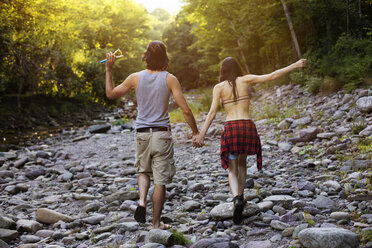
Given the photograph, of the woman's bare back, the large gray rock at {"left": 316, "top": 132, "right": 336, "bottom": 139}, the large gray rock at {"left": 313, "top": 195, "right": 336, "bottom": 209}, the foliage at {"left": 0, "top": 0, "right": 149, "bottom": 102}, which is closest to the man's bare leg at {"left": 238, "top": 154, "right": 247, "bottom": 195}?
the woman's bare back

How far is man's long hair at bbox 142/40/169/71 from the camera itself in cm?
365

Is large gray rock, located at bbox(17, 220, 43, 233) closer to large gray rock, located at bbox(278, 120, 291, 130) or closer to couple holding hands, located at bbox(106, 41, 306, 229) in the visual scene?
couple holding hands, located at bbox(106, 41, 306, 229)

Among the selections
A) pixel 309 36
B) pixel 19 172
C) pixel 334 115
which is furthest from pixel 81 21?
pixel 334 115

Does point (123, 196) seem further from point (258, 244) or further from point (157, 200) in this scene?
point (258, 244)

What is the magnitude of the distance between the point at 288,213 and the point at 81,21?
22.4 m

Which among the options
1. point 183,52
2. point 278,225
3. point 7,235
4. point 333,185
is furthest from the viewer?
point 183,52

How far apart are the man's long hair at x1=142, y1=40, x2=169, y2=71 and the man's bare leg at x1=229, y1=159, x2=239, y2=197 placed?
1.51 meters

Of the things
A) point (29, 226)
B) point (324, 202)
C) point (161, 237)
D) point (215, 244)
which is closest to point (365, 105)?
point (324, 202)

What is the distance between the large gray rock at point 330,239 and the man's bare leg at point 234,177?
45.0 inches

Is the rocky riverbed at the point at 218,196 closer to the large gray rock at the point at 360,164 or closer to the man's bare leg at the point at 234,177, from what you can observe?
the large gray rock at the point at 360,164

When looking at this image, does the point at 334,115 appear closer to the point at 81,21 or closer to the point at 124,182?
the point at 124,182

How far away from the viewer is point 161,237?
333 centimetres

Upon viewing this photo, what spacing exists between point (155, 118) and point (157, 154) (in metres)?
0.41

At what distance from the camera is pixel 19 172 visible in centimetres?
826
